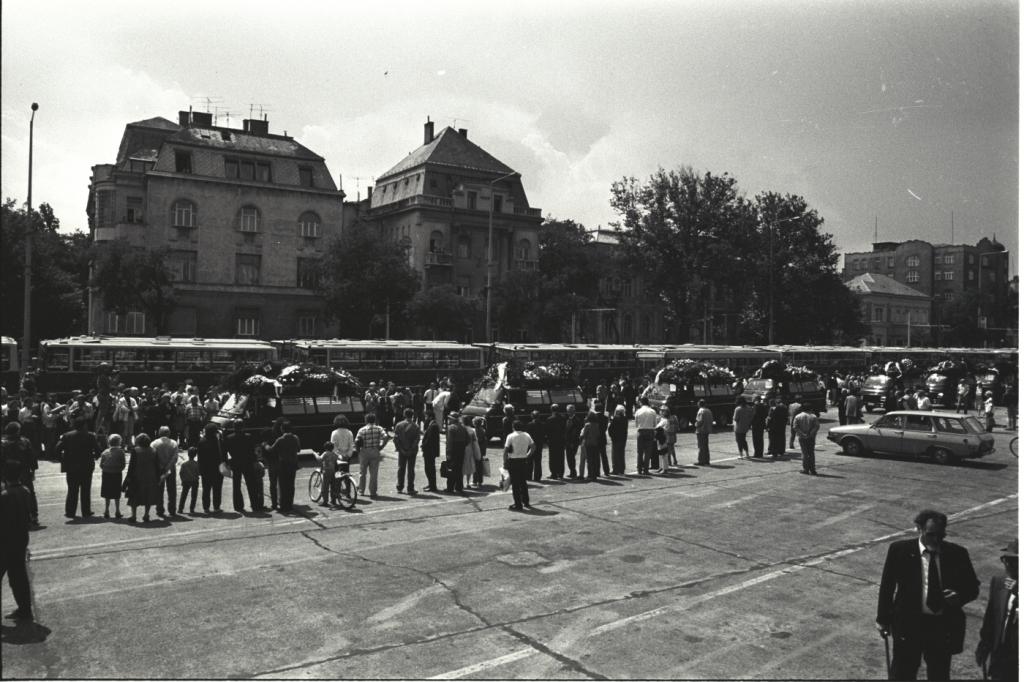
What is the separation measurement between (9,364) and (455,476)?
27791 millimetres

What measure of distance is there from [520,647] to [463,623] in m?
0.84

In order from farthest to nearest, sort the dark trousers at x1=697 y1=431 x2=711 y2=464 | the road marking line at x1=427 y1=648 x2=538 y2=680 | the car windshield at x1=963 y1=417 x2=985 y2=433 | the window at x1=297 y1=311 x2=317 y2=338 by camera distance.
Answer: the window at x1=297 y1=311 x2=317 y2=338 → the car windshield at x1=963 y1=417 x2=985 y2=433 → the dark trousers at x1=697 y1=431 x2=711 y2=464 → the road marking line at x1=427 y1=648 x2=538 y2=680

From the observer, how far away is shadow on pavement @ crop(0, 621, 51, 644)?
764cm

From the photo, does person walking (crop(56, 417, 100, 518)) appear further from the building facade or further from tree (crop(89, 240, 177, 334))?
the building facade


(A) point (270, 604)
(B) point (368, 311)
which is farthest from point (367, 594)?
(B) point (368, 311)

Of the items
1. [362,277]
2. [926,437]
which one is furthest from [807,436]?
[362,277]

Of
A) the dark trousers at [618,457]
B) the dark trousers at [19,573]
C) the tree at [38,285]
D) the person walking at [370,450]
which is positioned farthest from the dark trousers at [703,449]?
the tree at [38,285]

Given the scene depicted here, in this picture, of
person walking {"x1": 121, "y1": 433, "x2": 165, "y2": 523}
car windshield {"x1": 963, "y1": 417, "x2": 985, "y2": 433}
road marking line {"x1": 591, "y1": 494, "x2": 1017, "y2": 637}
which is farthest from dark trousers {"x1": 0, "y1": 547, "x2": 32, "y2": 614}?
car windshield {"x1": 963, "y1": 417, "x2": 985, "y2": 433}

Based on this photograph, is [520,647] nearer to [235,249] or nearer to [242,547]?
[242,547]

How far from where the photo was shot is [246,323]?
59.1 meters

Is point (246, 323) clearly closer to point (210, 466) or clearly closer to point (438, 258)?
point (438, 258)

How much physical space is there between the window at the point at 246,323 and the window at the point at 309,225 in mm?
6964

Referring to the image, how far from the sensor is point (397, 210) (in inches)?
2680

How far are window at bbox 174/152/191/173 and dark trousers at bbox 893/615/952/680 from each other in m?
57.4
